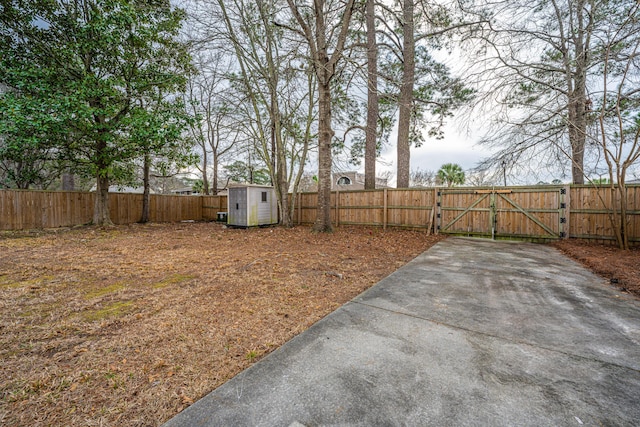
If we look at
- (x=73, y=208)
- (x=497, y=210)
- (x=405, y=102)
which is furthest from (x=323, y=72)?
(x=73, y=208)

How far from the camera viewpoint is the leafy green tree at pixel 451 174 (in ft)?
62.8

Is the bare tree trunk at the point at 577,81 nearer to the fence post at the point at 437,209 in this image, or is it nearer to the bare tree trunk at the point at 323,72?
the fence post at the point at 437,209

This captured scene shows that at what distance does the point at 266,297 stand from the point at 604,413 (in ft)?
8.82

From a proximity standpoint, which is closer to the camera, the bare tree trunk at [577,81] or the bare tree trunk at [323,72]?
the bare tree trunk at [577,81]

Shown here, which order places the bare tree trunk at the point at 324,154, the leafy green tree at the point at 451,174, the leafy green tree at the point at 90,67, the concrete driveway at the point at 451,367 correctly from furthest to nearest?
the leafy green tree at the point at 451,174 < the bare tree trunk at the point at 324,154 < the leafy green tree at the point at 90,67 < the concrete driveway at the point at 451,367

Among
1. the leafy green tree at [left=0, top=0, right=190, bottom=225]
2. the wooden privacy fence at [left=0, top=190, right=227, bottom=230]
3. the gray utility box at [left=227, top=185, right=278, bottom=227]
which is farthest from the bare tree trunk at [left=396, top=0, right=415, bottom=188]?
the wooden privacy fence at [left=0, top=190, right=227, bottom=230]

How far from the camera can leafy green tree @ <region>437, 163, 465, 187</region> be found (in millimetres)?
19141

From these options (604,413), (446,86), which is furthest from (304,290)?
(446,86)

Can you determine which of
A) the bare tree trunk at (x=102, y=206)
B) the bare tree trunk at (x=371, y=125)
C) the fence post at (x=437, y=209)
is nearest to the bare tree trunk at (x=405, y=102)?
the bare tree trunk at (x=371, y=125)

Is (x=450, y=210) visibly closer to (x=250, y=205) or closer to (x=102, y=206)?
(x=250, y=205)

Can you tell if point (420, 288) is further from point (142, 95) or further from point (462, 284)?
point (142, 95)

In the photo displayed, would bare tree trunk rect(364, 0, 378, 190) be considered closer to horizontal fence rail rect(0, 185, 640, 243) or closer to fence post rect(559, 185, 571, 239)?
horizontal fence rail rect(0, 185, 640, 243)

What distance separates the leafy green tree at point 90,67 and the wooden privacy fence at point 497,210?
793cm

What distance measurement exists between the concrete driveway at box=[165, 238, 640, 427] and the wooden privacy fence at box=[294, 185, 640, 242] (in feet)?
16.1
